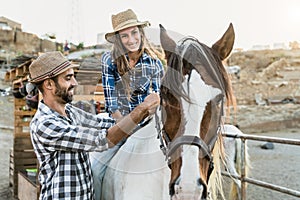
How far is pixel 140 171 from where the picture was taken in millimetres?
2002

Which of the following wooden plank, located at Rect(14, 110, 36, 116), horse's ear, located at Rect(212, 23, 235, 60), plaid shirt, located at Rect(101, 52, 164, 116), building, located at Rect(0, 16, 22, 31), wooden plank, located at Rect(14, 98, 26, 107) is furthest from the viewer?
building, located at Rect(0, 16, 22, 31)

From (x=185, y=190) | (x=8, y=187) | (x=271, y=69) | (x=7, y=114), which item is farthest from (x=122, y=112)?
(x=271, y=69)

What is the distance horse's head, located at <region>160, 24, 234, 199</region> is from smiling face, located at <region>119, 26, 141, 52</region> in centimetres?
63

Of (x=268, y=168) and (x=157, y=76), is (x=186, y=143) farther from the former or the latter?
(x=268, y=168)

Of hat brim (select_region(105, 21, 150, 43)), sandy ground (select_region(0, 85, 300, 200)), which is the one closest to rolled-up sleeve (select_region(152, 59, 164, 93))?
hat brim (select_region(105, 21, 150, 43))

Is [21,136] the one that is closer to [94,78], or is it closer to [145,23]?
[94,78]

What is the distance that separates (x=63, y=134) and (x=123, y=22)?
96 cm

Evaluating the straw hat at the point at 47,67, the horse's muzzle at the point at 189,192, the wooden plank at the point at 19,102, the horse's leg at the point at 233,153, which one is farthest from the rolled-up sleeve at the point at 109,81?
the wooden plank at the point at 19,102

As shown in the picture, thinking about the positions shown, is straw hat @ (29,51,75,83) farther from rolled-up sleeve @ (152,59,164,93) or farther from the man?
rolled-up sleeve @ (152,59,164,93)

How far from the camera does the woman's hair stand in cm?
251

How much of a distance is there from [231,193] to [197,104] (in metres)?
2.91

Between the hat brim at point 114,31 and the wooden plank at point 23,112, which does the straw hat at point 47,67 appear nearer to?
the hat brim at point 114,31

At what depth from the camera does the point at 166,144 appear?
176 centimetres

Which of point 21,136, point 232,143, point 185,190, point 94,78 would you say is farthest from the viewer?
point 21,136
